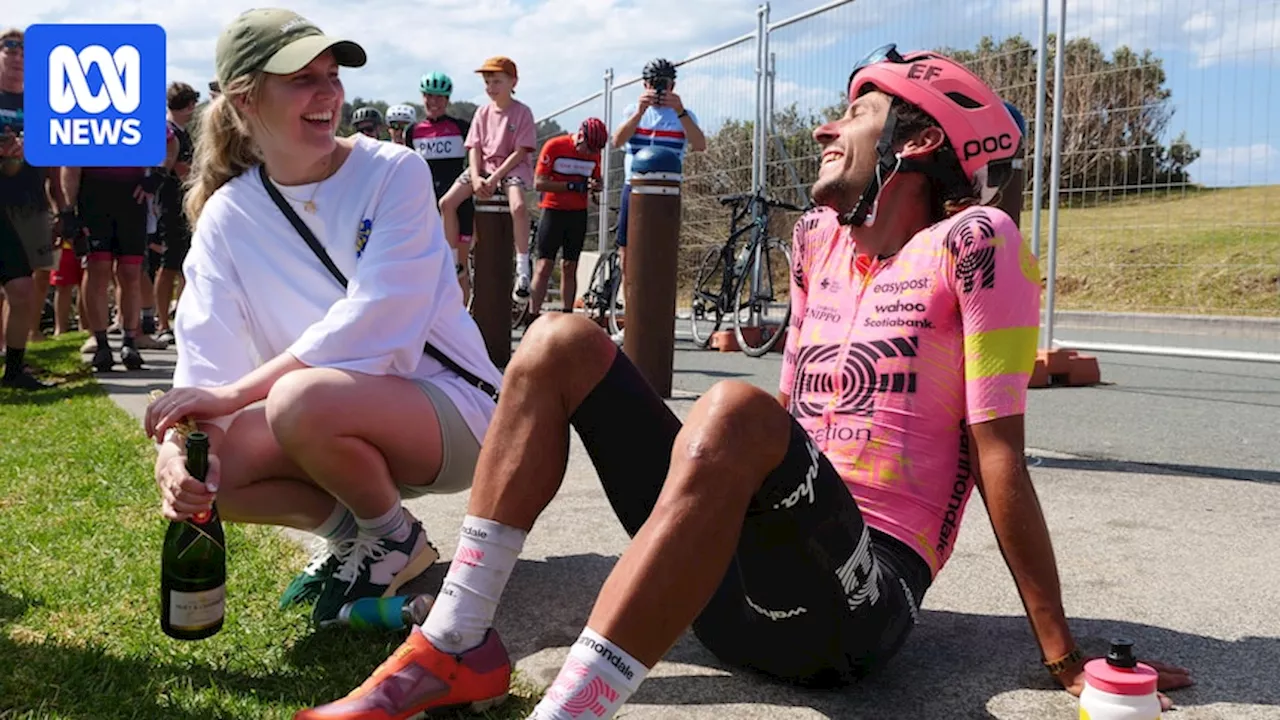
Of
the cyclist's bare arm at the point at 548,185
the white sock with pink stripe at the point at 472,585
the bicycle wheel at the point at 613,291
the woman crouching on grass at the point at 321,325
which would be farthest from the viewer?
the bicycle wheel at the point at 613,291

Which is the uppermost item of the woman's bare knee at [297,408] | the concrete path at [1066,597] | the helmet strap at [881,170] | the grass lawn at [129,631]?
the helmet strap at [881,170]

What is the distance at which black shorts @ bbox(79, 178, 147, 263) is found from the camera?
30.6 ft

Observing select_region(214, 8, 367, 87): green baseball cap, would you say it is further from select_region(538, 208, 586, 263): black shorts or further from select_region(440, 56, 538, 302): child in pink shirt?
select_region(538, 208, 586, 263): black shorts

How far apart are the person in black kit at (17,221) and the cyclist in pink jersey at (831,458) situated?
700cm

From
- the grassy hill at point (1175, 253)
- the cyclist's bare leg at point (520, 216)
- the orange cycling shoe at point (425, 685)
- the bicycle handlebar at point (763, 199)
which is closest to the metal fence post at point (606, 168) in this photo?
the cyclist's bare leg at point (520, 216)

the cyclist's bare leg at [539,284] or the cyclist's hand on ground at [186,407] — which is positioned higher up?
the cyclist's bare leg at [539,284]

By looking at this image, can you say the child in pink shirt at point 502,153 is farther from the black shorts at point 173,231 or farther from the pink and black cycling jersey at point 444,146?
the black shorts at point 173,231

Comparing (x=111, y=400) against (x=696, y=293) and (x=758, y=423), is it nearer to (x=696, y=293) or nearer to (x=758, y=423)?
(x=696, y=293)

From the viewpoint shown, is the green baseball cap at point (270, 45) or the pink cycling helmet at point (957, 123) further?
the green baseball cap at point (270, 45)

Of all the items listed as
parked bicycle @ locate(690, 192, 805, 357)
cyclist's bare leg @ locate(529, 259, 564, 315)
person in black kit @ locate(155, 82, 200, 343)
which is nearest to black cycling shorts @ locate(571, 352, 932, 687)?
parked bicycle @ locate(690, 192, 805, 357)

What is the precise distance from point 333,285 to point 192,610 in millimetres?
877

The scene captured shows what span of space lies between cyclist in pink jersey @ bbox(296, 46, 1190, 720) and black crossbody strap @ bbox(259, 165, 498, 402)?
2.91 feet

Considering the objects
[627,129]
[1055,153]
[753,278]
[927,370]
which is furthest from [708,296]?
[927,370]

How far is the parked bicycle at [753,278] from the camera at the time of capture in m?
10.3
